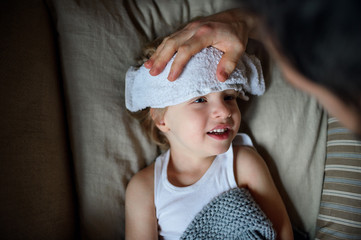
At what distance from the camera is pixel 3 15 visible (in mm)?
794

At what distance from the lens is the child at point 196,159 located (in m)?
0.78

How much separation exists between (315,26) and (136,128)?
2.76 ft

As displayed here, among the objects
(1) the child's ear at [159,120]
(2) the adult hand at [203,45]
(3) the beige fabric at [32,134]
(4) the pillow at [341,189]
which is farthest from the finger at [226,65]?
(3) the beige fabric at [32,134]

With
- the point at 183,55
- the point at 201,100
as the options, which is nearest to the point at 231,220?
the point at 201,100

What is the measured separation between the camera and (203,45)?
76 centimetres

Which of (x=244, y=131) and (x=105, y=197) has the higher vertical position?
(x=244, y=131)

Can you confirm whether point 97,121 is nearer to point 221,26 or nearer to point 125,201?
point 125,201

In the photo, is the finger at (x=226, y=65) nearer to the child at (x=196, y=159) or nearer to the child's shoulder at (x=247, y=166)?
the child at (x=196, y=159)

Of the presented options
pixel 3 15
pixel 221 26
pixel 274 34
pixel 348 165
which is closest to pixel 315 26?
pixel 274 34

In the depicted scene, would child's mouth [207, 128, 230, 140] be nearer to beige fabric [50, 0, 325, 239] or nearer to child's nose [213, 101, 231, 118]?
child's nose [213, 101, 231, 118]

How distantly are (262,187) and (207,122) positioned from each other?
326mm

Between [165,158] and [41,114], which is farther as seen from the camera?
[165,158]

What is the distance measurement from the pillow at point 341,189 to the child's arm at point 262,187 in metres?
0.16

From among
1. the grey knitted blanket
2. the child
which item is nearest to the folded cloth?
the child
